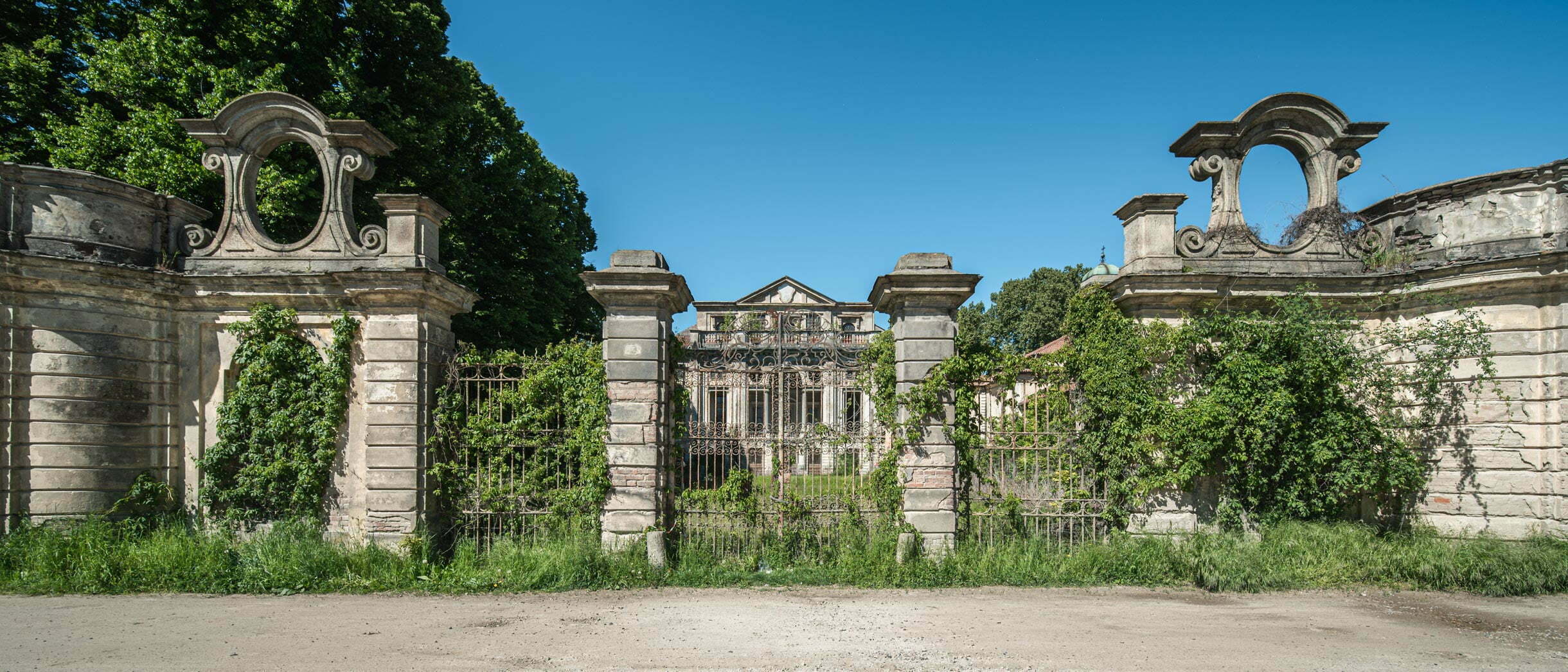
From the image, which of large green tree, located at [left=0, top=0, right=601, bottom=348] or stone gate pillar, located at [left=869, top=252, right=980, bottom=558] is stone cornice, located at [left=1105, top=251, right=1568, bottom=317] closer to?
stone gate pillar, located at [left=869, top=252, right=980, bottom=558]

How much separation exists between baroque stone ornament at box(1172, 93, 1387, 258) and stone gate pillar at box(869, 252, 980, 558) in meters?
3.22

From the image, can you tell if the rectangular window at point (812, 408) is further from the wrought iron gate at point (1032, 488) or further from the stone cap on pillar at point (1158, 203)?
the stone cap on pillar at point (1158, 203)

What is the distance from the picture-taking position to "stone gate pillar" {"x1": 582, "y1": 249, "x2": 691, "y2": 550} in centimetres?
825

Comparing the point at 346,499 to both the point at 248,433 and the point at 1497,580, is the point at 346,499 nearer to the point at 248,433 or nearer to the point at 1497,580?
the point at 248,433

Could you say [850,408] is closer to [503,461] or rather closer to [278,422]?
[503,461]

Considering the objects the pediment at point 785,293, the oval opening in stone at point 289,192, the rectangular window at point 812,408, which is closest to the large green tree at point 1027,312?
the pediment at point 785,293

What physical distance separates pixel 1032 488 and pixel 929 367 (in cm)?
197

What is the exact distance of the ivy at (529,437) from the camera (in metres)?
8.46

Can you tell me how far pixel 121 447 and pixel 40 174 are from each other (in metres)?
3.18

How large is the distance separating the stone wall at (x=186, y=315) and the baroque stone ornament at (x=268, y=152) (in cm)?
2

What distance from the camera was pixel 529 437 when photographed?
8680 millimetres

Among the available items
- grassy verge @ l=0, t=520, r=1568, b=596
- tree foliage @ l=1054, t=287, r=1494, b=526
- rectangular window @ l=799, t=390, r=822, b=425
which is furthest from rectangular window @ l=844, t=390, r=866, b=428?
tree foliage @ l=1054, t=287, r=1494, b=526

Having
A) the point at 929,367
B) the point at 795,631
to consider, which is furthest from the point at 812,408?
the point at 795,631

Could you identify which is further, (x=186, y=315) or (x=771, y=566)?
(x=186, y=315)
